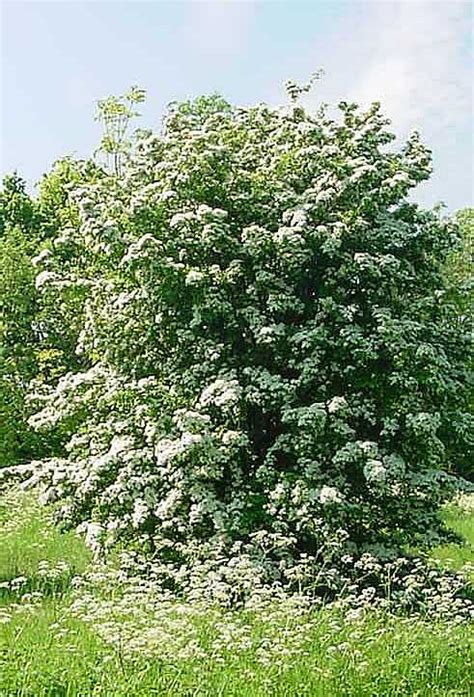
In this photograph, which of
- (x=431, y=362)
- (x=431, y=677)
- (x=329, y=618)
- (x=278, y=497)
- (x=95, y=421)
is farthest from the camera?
(x=95, y=421)

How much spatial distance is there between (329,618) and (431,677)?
3.99ft

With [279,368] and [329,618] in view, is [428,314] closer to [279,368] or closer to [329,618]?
[279,368]

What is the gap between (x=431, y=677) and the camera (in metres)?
7.91

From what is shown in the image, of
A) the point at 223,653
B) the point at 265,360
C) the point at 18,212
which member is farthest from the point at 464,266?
the point at 223,653

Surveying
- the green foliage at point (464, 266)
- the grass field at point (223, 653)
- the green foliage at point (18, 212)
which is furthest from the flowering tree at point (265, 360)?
the green foliage at point (18, 212)

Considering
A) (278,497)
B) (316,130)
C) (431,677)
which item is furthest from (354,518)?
(316,130)

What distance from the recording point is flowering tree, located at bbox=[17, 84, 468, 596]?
37.5 feet

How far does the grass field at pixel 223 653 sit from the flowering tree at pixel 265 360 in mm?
2243

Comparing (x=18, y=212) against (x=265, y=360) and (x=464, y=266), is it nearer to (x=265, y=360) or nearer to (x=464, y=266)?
(x=464, y=266)

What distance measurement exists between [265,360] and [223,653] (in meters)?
5.42

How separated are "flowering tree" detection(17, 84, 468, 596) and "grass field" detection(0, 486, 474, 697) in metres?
2.24

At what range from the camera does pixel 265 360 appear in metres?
12.5

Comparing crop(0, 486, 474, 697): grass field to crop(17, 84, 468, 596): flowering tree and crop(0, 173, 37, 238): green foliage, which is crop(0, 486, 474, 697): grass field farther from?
crop(0, 173, 37, 238): green foliage

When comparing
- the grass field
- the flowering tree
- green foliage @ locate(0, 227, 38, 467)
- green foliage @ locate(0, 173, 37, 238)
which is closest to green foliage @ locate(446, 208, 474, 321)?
the flowering tree
